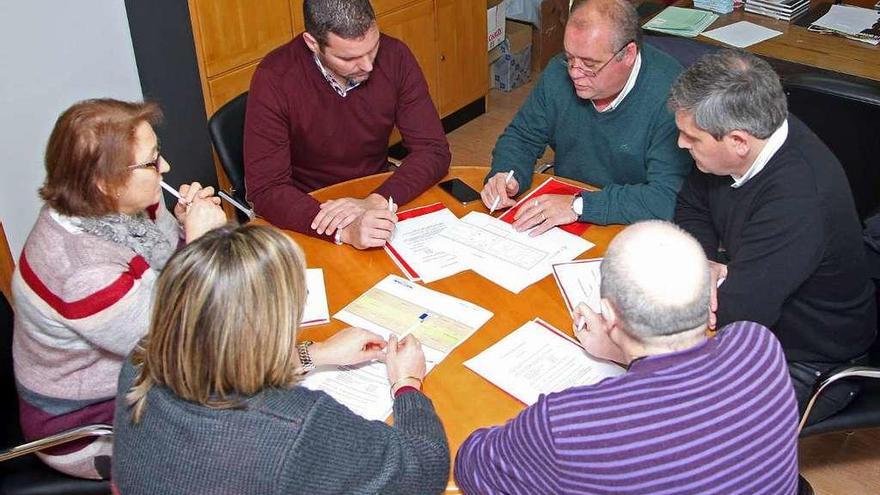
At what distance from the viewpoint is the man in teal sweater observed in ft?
7.39

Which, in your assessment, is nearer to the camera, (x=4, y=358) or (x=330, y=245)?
(x=4, y=358)

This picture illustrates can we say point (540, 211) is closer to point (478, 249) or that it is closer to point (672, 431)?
point (478, 249)

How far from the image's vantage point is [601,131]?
248 centimetres

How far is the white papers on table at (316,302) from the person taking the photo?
191cm

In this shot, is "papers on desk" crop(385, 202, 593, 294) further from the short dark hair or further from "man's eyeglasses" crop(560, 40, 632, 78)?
the short dark hair

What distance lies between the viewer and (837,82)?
2473 mm

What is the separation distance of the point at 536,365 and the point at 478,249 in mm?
480

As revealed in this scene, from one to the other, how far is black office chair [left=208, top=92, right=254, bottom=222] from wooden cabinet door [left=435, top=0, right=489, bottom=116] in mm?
1819

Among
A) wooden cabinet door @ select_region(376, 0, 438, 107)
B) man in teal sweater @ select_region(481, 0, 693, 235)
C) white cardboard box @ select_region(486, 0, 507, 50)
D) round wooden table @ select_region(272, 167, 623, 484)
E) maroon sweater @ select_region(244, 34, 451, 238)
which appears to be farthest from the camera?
white cardboard box @ select_region(486, 0, 507, 50)

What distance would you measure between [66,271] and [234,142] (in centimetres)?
99

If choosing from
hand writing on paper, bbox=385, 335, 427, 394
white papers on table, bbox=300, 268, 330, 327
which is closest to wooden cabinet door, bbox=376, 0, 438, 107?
white papers on table, bbox=300, 268, 330, 327

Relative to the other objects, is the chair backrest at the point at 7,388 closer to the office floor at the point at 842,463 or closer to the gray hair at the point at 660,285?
the gray hair at the point at 660,285

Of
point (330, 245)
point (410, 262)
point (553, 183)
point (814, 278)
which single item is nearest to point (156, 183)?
point (330, 245)

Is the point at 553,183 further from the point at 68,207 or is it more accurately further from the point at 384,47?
the point at 68,207
